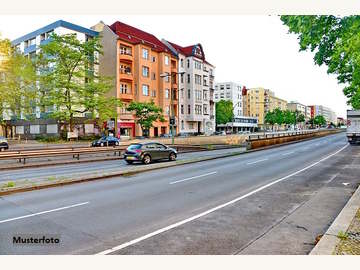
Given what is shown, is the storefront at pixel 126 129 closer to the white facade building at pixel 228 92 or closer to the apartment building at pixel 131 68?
the apartment building at pixel 131 68

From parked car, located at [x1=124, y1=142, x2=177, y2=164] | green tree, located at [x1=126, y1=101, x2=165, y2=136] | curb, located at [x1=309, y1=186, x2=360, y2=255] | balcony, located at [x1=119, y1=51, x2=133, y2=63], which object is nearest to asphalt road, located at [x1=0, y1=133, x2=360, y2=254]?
curb, located at [x1=309, y1=186, x2=360, y2=255]

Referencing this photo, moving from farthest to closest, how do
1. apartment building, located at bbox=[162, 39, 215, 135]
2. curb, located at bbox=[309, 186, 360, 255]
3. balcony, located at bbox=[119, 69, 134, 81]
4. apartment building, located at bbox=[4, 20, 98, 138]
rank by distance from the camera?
apartment building, located at bbox=[162, 39, 215, 135] → balcony, located at bbox=[119, 69, 134, 81] → apartment building, located at bbox=[4, 20, 98, 138] → curb, located at bbox=[309, 186, 360, 255]

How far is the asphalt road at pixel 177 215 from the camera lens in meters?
5.26

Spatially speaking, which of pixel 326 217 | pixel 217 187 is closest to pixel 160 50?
pixel 217 187

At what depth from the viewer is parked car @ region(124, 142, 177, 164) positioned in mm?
19156

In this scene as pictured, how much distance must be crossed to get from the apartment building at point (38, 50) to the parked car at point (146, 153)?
31435 mm

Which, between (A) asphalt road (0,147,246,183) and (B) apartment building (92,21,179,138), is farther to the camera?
(B) apartment building (92,21,179,138)

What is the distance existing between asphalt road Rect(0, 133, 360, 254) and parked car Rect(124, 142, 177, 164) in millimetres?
6891

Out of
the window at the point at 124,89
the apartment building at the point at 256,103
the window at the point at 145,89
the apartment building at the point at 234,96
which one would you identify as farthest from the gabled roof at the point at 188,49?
the apartment building at the point at 256,103

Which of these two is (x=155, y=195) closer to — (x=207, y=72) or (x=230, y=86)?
(x=207, y=72)

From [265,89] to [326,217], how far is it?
149 meters

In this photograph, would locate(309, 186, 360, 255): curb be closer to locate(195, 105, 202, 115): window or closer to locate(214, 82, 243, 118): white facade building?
locate(195, 105, 202, 115): window

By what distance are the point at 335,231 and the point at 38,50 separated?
198ft

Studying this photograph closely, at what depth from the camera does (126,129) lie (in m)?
54.2
